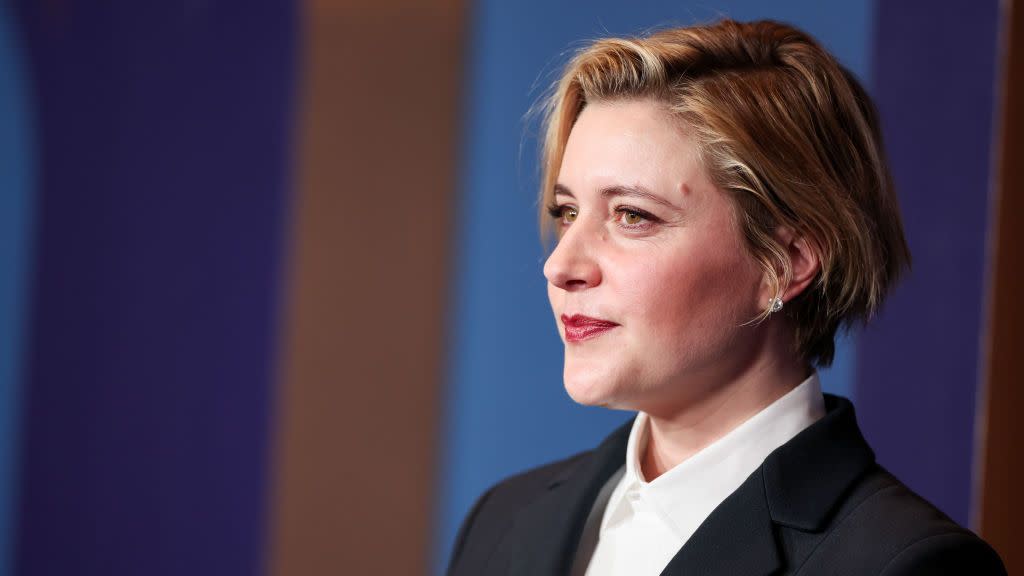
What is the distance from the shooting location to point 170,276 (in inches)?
101

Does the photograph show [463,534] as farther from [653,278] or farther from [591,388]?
[653,278]

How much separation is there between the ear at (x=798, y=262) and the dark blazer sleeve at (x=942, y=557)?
11.9 inches

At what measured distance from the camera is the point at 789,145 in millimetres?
1154

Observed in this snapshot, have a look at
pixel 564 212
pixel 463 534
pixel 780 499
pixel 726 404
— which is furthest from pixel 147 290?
pixel 780 499

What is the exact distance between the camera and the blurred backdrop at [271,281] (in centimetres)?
201

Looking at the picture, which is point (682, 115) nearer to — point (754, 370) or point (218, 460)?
point (754, 370)

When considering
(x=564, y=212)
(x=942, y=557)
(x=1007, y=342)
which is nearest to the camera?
(x=942, y=557)

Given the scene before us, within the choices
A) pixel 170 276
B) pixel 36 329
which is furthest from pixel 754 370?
pixel 36 329

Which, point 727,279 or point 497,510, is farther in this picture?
point 497,510

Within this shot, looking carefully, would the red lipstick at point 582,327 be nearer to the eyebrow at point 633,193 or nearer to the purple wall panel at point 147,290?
the eyebrow at point 633,193

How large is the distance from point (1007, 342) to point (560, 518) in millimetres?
651

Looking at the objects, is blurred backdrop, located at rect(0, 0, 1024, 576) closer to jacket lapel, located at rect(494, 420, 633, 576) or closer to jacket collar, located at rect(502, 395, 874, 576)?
jacket lapel, located at rect(494, 420, 633, 576)

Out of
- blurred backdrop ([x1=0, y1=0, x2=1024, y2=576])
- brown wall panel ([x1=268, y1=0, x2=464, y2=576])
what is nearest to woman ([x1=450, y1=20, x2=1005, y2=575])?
blurred backdrop ([x1=0, y1=0, x2=1024, y2=576])

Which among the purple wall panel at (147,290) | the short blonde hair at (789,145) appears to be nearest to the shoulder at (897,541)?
the short blonde hair at (789,145)
